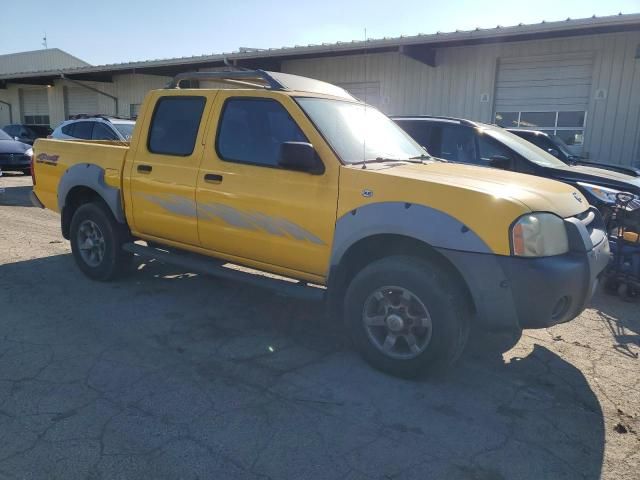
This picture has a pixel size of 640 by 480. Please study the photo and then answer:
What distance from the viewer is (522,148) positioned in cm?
698

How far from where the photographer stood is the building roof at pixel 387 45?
10490 millimetres

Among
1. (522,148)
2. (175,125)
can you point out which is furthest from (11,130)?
(522,148)

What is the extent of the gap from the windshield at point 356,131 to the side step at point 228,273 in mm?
1020

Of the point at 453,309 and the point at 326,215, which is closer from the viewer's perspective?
the point at 453,309

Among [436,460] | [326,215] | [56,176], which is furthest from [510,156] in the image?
[56,176]

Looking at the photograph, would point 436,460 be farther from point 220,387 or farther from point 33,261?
point 33,261

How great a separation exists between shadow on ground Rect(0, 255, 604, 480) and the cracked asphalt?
0.04 ft

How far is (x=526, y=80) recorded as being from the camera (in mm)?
12484

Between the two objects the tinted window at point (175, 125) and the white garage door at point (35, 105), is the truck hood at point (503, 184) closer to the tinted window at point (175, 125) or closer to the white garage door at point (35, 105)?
the tinted window at point (175, 125)

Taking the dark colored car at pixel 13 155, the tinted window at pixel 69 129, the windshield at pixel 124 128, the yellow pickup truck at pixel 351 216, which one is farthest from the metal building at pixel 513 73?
the yellow pickup truck at pixel 351 216

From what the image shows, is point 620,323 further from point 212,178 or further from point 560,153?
point 560,153

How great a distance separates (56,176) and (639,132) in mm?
11636

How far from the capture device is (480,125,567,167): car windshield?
6.78 meters

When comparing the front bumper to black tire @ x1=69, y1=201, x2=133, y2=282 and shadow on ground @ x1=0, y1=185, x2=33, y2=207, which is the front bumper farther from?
shadow on ground @ x1=0, y1=185, x2=33, y2=207
